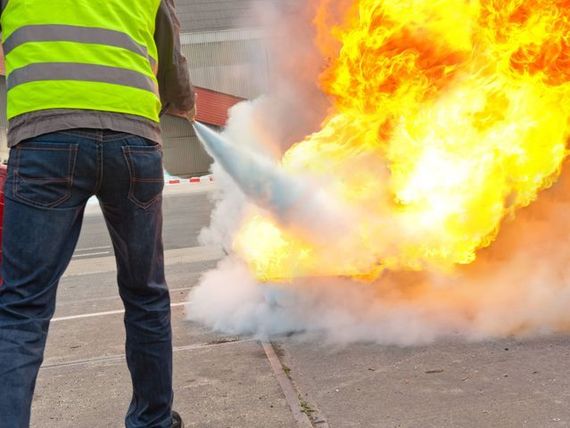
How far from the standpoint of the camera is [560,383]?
2896 millimetres

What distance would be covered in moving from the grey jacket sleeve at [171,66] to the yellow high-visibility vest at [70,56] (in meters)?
0.26

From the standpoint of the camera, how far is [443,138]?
3756 millimetres

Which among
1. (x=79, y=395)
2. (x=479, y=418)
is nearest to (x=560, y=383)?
(x=479, y=418)

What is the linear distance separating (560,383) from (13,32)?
8.93 feet

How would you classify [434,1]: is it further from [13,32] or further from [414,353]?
[13,32]

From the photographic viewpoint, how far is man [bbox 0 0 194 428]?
1955 millimetres

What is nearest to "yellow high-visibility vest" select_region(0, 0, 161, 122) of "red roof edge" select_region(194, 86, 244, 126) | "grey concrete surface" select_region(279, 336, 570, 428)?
"grey concrete surface" select_region(279, 336, 570, 428)

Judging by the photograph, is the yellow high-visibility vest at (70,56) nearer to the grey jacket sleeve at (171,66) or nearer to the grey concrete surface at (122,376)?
the grey jacket sleeve at (171,66)

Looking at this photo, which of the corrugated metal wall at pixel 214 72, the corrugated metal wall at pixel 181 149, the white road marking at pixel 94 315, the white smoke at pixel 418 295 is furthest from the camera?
the corrugated metal wall at pixel 181 149

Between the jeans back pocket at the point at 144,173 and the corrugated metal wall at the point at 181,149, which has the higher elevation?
the jeans back pocket at the point at 144,173

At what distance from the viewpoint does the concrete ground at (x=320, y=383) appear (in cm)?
269

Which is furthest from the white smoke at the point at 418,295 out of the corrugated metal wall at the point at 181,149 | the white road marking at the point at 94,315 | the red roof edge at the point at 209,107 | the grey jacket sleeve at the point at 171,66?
the corrugated metal wall at the point at 181,149

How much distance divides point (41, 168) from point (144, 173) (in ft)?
1.10

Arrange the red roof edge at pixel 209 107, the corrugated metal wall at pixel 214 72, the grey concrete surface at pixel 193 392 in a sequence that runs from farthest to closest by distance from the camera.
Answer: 1. the red roof edge at pixel 209 107
2. the corrugated metal wall at pixel 214 72
3. the grey concrete surface at pixel 193 392
